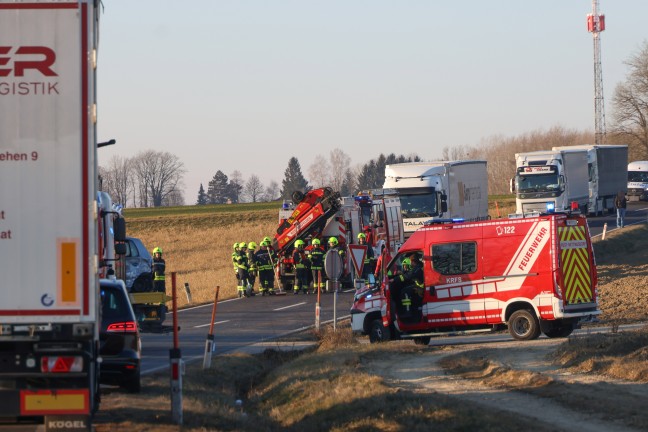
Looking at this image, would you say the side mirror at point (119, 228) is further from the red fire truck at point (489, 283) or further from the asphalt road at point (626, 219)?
the asphalt road at point (626, 219)

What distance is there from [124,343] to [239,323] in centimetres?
1444

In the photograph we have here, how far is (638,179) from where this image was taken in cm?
7606

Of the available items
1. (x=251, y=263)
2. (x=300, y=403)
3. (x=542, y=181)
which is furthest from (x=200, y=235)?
(x=300, y=403)

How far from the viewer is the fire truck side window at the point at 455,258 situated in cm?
2158

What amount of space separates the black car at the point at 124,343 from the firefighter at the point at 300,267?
72.5 feet

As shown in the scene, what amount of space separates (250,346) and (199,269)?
1349 inches

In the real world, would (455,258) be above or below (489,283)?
above

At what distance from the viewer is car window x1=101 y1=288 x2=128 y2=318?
1470 cm

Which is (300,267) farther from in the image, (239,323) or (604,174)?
(604,174)

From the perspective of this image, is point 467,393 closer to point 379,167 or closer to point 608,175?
point 608,175

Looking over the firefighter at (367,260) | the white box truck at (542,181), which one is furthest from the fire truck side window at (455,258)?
the white box truck at (542,181)

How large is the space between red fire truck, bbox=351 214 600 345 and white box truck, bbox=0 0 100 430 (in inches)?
485

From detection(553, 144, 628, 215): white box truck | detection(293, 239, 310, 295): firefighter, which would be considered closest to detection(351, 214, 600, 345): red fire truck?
detection(293, 239, 310, 295): firefighter

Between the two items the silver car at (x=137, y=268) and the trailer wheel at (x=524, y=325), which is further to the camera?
the silver car at (x=137, y=268)
